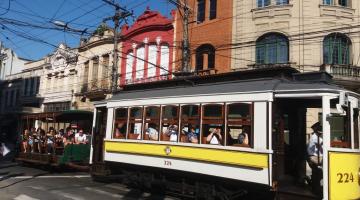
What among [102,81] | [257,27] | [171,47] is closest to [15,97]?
[102,81]

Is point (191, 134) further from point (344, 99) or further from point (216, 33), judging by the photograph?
point (216, 33)

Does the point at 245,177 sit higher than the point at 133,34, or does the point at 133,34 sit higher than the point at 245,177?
the point at 133,34

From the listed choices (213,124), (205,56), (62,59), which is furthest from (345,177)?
(62,59)

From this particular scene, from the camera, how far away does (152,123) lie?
37.9 ft

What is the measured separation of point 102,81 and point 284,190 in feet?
84.2

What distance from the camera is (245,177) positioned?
891cm

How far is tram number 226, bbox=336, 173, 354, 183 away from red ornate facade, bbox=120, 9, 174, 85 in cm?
1843

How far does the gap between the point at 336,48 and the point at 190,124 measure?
14.2 m

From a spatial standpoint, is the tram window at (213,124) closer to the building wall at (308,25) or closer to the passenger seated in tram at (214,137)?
the passenger seated in tram at (214,137)

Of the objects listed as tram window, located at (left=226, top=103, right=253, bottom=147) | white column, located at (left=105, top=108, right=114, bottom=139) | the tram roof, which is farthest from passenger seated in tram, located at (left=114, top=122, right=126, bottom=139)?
tram window, located at (left=226, top=103, right=253, bottom=147)

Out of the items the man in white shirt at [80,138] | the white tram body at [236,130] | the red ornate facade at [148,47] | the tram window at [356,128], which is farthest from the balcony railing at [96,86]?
the tram window at [356,128]

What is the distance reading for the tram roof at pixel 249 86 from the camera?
8.77 m

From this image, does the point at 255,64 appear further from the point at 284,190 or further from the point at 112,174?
the point at 284,190

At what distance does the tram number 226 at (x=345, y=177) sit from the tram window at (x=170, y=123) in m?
4.19
